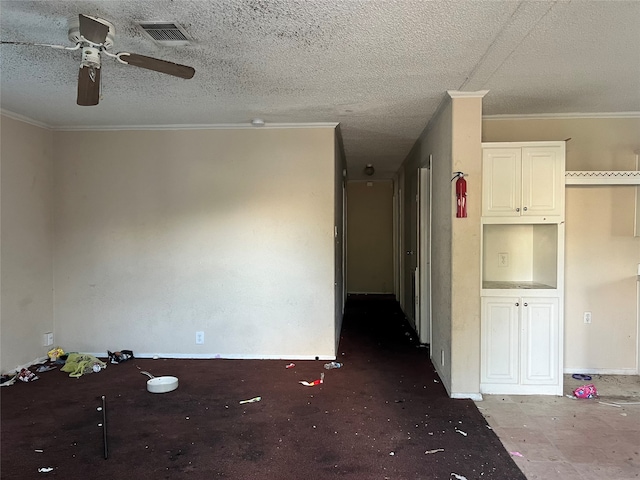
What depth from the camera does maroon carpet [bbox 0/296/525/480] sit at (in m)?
2.25

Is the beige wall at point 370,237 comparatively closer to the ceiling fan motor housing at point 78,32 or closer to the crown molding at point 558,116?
the crown molding at point 558,116

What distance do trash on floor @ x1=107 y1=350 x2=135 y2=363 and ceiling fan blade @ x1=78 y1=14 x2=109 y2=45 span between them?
320 centimetres

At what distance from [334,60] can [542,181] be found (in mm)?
1955

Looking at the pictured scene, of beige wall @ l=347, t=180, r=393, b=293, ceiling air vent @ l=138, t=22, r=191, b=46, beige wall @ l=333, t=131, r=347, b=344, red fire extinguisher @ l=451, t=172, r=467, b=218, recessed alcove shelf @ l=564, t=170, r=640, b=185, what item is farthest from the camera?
beige wall @ l=347, t=180, r=393, b=293

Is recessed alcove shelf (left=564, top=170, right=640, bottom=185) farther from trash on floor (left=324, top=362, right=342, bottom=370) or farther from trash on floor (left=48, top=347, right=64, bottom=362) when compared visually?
trash on floor (left=48, top=347, right=64, bottom=362)

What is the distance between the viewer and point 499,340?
3.31 m

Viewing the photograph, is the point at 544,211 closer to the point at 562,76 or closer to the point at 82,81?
the point at 562,76

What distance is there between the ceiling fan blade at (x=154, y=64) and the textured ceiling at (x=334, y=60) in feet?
0.72

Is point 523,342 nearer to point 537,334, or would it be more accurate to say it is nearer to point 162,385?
point 537,334

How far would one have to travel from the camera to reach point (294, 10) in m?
2.02

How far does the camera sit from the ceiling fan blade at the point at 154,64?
208 cm

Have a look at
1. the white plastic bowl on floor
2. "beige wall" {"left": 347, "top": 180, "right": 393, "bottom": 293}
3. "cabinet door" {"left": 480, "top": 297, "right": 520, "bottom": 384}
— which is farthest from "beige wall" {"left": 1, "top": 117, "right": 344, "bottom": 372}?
"beige wall" {"left": 347, "top": 180, "right": 393, "bottom": 293}

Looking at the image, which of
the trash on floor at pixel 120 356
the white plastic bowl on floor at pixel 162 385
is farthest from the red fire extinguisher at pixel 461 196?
the trash on floor at pixel 120 356

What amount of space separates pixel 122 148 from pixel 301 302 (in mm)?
2517
